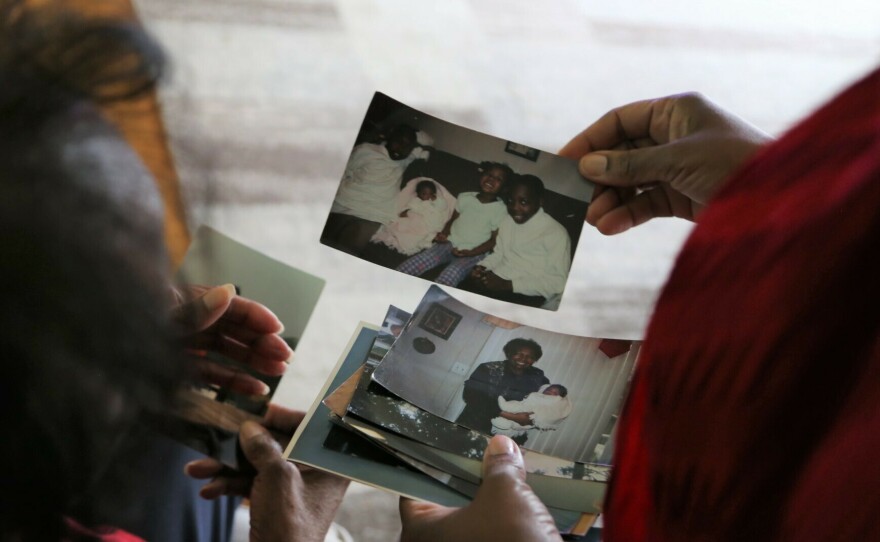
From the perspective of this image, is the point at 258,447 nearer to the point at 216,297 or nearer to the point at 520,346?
the point at 216,297

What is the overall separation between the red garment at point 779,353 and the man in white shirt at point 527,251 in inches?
14.7

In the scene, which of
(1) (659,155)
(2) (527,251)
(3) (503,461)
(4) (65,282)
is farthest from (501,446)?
(4) (65,282)

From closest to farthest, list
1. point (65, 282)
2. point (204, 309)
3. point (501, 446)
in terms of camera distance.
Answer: point (65, 282) < point (204, 309) < point (501, 446)

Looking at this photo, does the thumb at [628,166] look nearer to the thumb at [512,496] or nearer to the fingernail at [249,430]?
the thumb at [512,496]

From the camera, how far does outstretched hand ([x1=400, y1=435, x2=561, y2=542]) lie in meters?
0.72

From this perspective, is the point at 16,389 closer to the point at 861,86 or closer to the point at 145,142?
the point at 145,142

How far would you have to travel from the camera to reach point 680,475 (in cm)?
56

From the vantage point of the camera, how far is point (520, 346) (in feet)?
3.06

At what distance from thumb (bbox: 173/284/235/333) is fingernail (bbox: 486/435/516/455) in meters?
0.29

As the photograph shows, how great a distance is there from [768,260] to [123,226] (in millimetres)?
377

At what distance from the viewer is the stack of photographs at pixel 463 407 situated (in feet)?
2.75

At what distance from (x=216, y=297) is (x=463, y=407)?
274 millimetres

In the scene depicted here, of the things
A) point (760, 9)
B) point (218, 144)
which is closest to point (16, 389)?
point (218, 144)

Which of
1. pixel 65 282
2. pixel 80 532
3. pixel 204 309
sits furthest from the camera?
pixel 204 309
